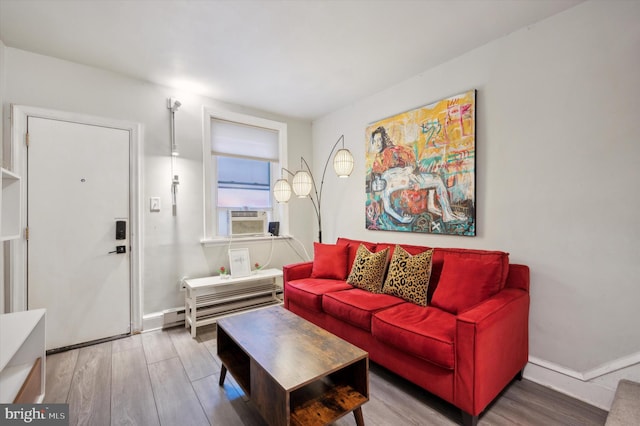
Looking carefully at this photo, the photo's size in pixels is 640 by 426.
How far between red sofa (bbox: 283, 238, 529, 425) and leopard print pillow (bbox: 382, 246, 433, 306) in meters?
0.06

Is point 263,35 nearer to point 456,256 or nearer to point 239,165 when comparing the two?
point 239,165

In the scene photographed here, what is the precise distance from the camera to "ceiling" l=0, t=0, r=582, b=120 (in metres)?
1.91

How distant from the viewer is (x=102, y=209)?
2.69 meters

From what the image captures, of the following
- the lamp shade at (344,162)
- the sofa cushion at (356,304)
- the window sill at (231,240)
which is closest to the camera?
the sofa cushion at (356,304)

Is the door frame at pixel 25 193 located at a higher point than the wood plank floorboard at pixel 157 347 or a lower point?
higher

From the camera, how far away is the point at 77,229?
8.45 ft

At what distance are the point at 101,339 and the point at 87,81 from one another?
2452 mm

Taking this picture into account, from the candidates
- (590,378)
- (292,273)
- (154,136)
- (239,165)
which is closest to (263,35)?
(154,136)

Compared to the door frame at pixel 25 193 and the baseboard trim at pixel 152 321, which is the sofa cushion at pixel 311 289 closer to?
the baseboard trim at pixel 152 321

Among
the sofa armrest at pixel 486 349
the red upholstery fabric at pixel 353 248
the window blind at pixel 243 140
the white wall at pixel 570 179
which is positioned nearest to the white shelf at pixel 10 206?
the window blind at pixel 243 140

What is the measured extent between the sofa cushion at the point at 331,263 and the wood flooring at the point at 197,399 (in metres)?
0.97

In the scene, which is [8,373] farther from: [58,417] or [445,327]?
[445,327]

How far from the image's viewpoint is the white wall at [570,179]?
1.73 m

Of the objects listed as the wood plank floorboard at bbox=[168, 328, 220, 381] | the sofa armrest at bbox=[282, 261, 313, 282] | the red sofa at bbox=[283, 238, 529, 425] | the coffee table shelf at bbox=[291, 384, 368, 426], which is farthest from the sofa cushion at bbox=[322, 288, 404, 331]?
the wood plank floorboard at bbox=[168, 328, 220, 381]
